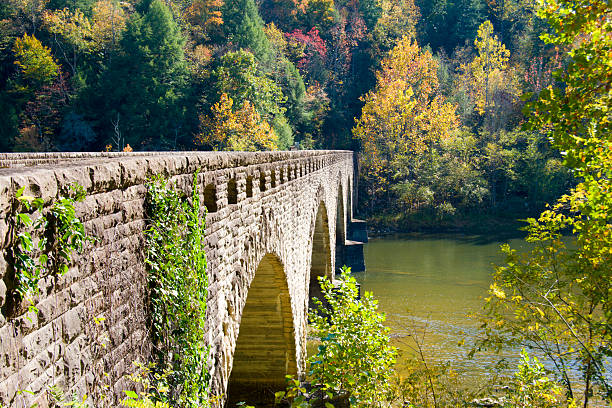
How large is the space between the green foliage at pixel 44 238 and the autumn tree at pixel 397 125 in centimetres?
3633

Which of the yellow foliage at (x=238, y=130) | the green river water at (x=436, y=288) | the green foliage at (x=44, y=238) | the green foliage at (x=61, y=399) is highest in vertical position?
the yellow foliage at (x=238, y=130)

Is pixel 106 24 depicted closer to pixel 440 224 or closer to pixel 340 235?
pixel 340 235

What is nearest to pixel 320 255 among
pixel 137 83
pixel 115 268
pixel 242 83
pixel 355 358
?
pixel 355 358

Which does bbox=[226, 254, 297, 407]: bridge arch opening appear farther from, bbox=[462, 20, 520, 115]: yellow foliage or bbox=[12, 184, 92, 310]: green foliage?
bbox=[462, 20, 520, 115]: yellow foliage

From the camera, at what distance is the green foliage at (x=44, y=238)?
2.25m

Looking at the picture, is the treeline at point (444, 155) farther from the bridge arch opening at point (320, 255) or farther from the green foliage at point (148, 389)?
the green foliage at point (148, 389)

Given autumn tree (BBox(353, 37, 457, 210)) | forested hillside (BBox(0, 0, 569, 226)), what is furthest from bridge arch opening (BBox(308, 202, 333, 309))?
autumn tree (BBox(353, 37, 457, 210))

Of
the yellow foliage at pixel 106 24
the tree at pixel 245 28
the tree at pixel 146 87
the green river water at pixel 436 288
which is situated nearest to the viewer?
the green river water at pixel 436 288

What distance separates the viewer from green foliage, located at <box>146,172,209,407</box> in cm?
370

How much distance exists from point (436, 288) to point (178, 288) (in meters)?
20.8

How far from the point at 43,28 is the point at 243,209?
139 ft

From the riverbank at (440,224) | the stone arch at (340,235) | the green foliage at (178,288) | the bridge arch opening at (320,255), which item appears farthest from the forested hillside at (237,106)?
the green foliage at (178,288)

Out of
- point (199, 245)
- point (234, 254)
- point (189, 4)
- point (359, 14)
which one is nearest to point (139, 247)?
point (199, 245)

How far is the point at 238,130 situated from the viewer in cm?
3444
